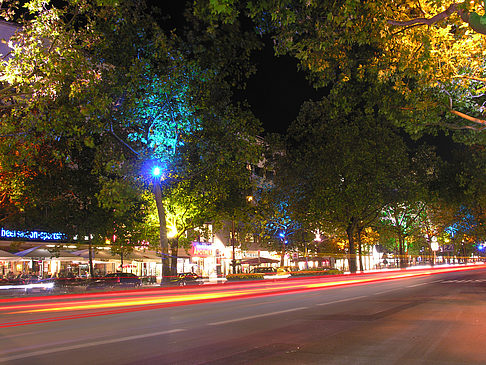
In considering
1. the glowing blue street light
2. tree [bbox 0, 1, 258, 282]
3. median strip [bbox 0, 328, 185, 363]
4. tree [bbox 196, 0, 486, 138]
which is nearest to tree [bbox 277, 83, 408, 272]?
tree [bbox 0, 1, 258, 282]

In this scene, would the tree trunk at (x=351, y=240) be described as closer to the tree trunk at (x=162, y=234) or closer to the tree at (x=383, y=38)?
the tree trunk at (x=162, y=234)

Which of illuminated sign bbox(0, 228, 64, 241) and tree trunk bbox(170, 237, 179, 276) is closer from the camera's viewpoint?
tree trunk bbox(170, 237, 179, 276)

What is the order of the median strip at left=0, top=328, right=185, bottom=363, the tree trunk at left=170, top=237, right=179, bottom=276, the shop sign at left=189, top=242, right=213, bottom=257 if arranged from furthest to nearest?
the shop sign at left=189, top=242, right=213, bottom=257 → the tree trunk at left=170, top=237, right=179, bottom=276 → the median strip at left=0, top=328, right=185, bottom=363

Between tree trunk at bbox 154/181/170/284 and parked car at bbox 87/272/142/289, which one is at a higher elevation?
tree trunk at bbox 154/181/170/284

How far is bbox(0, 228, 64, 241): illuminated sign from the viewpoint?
37.0m

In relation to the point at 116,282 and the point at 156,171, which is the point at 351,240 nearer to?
the point at 116,282

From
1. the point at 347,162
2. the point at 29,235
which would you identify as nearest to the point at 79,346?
the point at 29,235

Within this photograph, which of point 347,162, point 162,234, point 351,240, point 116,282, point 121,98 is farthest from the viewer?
point 351,240

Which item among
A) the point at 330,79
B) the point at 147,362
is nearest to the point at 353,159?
the point at 330,79

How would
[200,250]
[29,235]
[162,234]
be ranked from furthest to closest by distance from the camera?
1. [29,235]
2. [200,250]
3. [162,234]

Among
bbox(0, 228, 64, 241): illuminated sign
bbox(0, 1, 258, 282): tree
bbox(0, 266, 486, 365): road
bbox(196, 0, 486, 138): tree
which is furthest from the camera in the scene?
bbox(0, 228, 64, 241): illuminated sign

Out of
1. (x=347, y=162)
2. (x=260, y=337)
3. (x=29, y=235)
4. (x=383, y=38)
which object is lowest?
A: (x=260, y=337)

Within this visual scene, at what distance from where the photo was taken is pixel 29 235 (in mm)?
38750

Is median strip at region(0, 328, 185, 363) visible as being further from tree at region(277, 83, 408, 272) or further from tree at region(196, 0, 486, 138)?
tree at region(277, 83, 408, 272)
